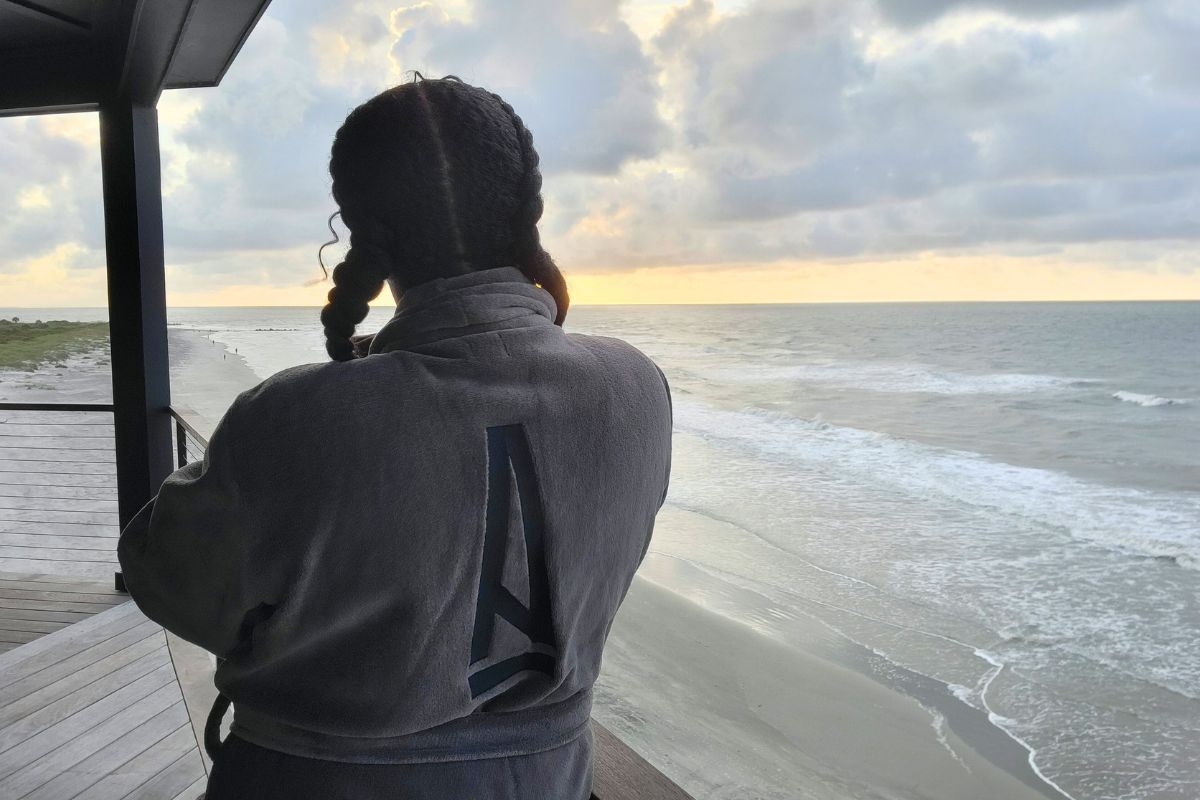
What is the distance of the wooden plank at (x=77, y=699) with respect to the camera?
1951 millimetres

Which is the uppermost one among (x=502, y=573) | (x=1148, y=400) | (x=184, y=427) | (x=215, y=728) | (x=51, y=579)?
(x=502, y=573)

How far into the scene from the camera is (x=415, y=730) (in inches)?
20.9

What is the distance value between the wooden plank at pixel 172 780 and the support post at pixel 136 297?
3.82 ft

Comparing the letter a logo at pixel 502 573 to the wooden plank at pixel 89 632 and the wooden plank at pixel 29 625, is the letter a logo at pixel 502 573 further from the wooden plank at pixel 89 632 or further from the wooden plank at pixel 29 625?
the wooden plank at pixel 29 625

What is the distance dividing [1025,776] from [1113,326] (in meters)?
33.7

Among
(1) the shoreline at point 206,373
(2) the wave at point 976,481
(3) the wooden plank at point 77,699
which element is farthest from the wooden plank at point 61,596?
(1) the shoreline at point 206,373

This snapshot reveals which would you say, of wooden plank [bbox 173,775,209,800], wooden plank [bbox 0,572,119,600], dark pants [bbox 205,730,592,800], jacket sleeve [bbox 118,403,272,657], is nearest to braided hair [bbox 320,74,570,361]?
jacket sleeve [bbox 118,403,272,657]

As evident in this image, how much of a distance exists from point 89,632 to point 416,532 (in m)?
2.66

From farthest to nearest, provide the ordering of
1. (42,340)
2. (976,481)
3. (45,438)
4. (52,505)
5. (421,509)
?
(976,481), (52,505), (42,340), (45,438), (421,509)

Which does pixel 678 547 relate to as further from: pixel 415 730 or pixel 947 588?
pixel 415 730

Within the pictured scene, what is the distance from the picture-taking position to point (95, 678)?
2.23 metres

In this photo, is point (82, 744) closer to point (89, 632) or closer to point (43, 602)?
point (89, 632)

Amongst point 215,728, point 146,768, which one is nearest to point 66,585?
point 146,768

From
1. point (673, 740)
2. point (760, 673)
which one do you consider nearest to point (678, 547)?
point (760, 673)
